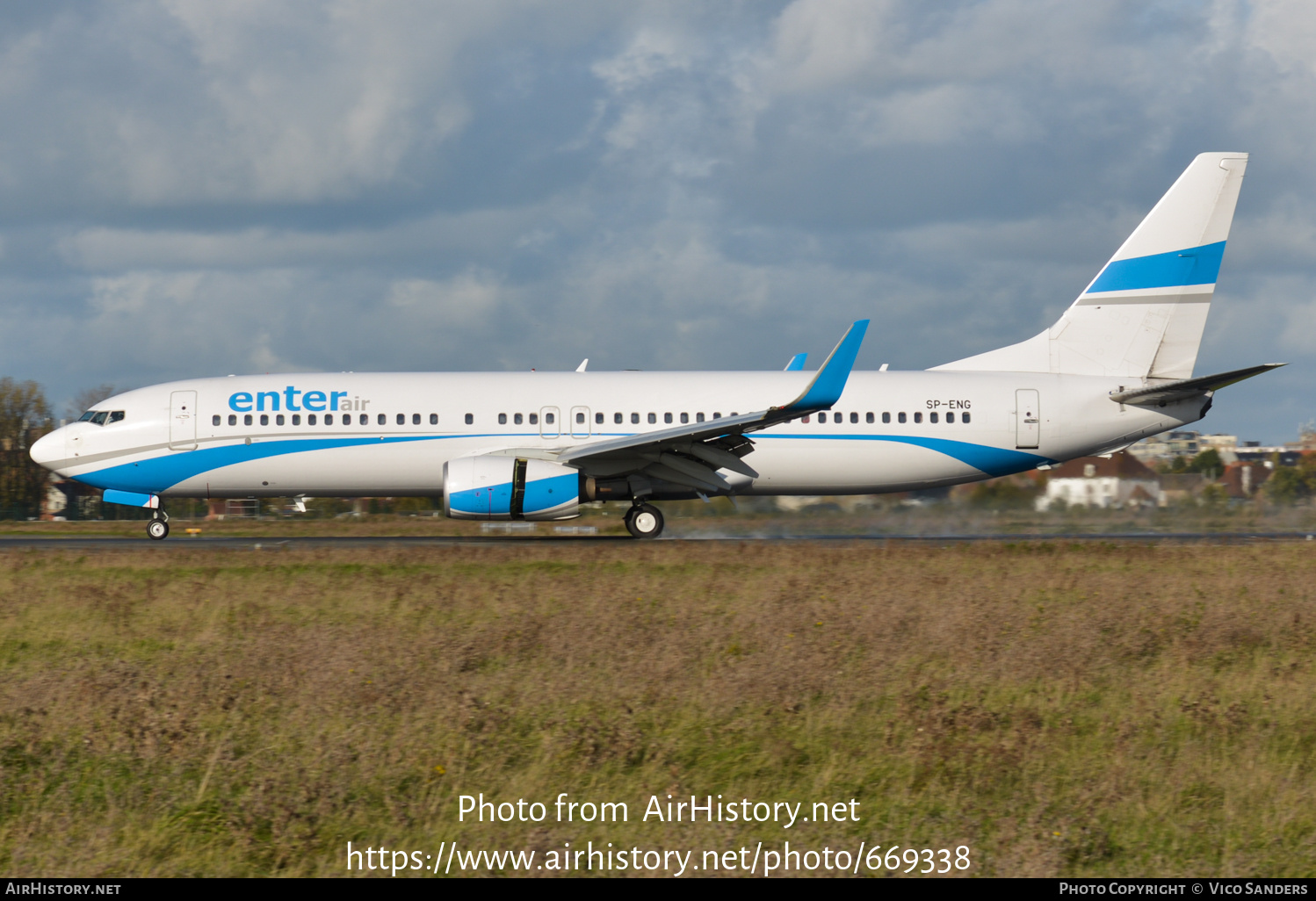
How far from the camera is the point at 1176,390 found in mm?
22375

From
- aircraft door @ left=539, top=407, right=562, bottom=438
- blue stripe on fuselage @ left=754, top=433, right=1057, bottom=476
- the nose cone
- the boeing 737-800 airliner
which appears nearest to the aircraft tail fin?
the boeing 737-800 airliner

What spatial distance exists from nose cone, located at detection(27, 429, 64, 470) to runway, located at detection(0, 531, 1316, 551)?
5.70 ft

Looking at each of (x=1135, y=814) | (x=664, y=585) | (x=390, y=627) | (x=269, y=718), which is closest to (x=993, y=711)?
(x=1135, y=814)

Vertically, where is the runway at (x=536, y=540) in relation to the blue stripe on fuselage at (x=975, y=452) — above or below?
below

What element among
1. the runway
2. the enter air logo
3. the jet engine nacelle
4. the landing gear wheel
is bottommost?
the runway

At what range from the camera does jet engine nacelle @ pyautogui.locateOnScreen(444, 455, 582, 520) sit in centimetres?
2070

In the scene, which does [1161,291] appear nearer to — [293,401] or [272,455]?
[293,401]

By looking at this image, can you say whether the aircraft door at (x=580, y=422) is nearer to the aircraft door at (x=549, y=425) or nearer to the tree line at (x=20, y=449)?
the aircraft door at (x=549, y=425)

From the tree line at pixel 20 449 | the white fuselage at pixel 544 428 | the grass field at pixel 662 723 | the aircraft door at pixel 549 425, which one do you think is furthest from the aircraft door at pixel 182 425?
the tree line at pixel 20 449

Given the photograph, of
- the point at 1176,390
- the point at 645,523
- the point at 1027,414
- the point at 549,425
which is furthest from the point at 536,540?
the point at 1176,390

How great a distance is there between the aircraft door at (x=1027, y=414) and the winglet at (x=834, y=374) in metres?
5.18

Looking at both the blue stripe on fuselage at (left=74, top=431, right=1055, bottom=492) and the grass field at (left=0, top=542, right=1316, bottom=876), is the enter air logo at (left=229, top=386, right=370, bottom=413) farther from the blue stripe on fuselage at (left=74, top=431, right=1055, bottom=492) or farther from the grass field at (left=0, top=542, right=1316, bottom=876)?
the grass field at (left=0, top=542, right=1316, bottom=876)

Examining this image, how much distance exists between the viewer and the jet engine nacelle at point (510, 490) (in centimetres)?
2070

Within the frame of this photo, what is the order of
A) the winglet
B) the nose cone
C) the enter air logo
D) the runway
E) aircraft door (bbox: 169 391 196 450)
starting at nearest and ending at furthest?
the winglet
the runway
the enter air logo
aircraft door (bbox: 169 391 196 450)
the nose cone
